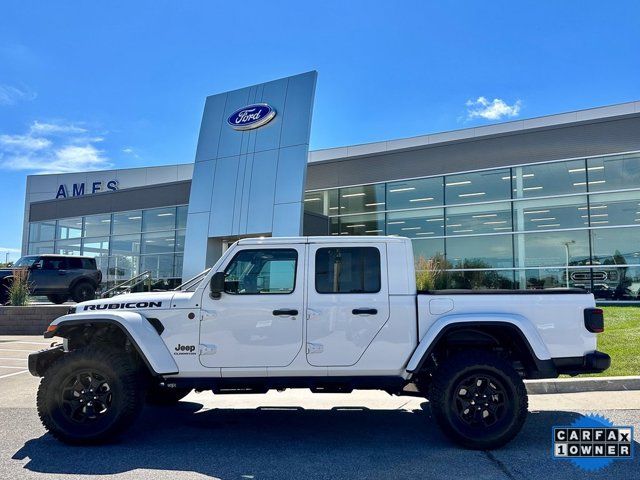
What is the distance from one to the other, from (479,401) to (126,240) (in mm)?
23910

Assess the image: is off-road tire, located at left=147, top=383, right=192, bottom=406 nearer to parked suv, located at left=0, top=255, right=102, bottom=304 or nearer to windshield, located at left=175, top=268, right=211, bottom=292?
windshield, located at left=175, top=268, right=211, bottom=292

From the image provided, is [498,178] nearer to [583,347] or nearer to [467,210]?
[467,210]

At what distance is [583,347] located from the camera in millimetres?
4781

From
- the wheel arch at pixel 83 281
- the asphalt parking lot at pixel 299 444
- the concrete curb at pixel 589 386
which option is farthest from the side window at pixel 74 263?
the concrete curb at pixel 589 386

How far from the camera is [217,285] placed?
488 centimetres

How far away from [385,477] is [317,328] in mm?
1442

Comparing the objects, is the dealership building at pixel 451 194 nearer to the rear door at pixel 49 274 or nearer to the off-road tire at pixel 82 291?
the off-road tire at pixel 82 291

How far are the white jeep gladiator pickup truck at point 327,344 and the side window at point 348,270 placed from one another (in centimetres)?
1

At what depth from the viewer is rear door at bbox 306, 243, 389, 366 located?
15.8 ft

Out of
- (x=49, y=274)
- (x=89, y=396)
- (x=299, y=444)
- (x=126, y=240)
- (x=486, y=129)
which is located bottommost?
(x=299, y=444)

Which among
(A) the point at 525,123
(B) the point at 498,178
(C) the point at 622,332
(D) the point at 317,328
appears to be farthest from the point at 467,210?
(D) the point at 317,328

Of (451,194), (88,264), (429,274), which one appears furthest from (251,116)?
(429,274)

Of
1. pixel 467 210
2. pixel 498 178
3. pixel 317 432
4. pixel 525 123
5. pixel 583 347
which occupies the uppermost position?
pixel 525 123

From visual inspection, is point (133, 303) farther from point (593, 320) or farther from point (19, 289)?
point (19, 289)
